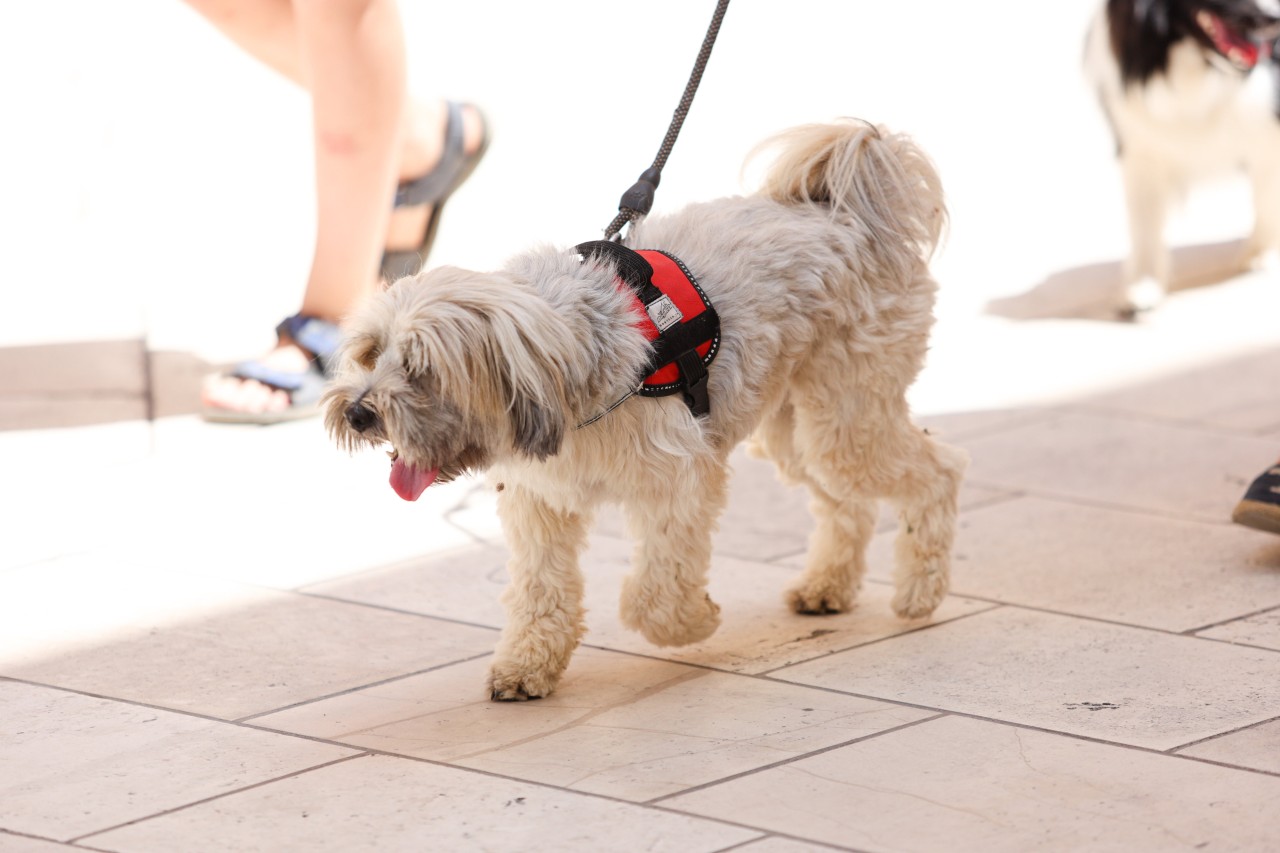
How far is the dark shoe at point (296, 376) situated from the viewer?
223 inches

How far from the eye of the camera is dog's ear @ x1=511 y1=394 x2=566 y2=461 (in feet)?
10.5

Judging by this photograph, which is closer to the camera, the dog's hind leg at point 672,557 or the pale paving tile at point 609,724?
the pale paving tile at point 609,724

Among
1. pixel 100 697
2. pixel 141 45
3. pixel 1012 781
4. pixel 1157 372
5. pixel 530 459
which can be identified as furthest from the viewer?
pixel 141 45

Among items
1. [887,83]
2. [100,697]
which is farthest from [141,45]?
[100,697]

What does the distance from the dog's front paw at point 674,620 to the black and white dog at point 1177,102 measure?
13.7ft

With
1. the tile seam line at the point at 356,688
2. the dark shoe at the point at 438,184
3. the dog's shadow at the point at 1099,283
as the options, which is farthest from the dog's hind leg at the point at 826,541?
the dog's shadow at the point at 1099,283

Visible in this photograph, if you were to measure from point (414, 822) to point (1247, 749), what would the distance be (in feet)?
5.48

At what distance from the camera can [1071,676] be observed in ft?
12.2

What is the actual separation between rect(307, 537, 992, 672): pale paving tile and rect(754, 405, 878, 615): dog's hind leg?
0.05 meters

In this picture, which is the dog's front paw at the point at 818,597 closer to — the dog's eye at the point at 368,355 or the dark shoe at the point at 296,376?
the dog's eye at the point at 368,355

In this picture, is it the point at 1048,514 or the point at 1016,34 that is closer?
the point at 1048,514

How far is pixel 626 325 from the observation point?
340cm

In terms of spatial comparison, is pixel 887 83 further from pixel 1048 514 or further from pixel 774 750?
pixel 774 750

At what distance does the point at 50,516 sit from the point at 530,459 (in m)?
2.12
